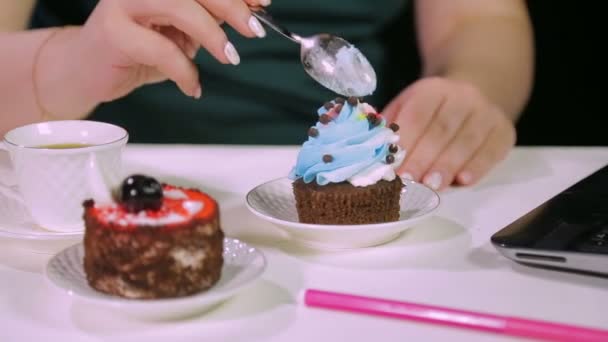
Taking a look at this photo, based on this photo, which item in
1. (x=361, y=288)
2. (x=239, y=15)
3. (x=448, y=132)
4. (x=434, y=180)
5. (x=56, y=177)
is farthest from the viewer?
(x=448, y=132)

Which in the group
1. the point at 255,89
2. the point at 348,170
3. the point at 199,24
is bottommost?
the point at 255,89

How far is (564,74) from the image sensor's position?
2.05 meters

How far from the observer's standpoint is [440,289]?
82 cm

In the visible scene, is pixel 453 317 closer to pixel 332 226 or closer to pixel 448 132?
pixel 332 226

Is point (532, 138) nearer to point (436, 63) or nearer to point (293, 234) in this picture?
point (436, 63)

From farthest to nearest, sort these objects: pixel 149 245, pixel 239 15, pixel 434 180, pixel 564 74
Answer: pixel 564 74 → pixel 434 180 → pixel 239 15 → pixel 149 245

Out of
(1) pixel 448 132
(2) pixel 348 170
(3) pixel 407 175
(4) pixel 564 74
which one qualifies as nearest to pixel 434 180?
(3) pixel 407 175

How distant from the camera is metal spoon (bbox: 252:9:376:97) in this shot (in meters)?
1.08

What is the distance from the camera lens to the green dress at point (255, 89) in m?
1.65

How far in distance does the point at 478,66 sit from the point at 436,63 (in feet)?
0.44

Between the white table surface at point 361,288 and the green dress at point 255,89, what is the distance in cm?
54

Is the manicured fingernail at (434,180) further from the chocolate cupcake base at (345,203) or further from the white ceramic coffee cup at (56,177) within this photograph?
the white ceramic coffee cup at (56,177)

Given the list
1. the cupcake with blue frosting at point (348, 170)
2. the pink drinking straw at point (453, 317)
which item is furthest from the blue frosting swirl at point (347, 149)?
the pink drinking straw at point (453, 317)

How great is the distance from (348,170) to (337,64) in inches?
7.2
